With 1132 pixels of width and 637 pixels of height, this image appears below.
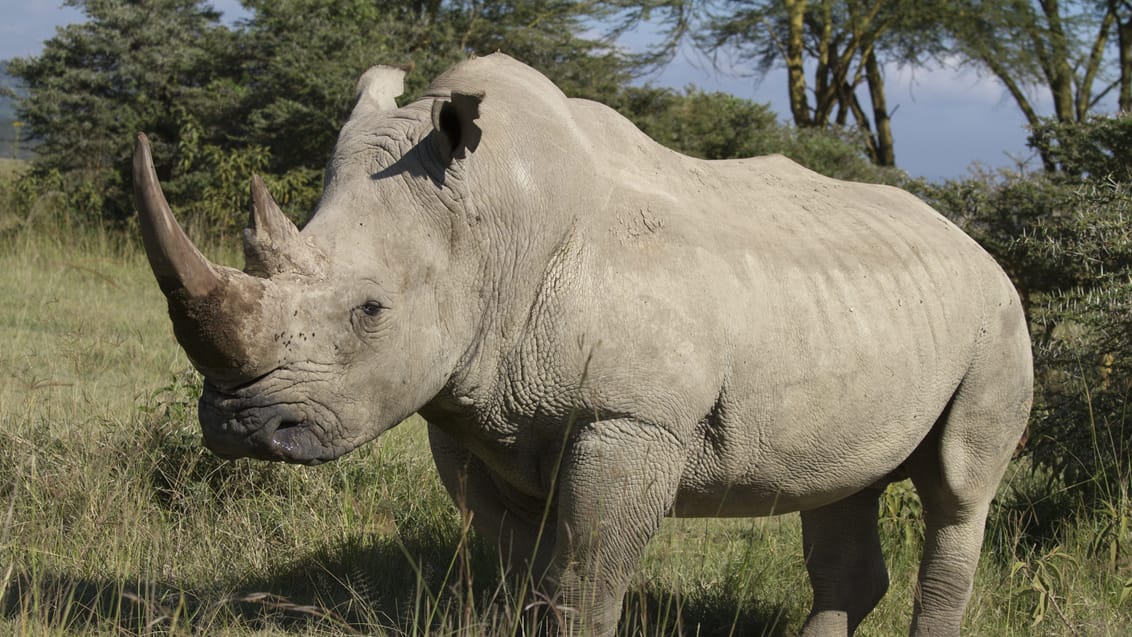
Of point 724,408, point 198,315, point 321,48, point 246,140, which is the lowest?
point 724,408

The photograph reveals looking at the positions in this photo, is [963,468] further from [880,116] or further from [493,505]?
[880,116]

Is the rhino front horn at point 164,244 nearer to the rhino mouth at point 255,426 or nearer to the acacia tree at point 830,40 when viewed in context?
the rhino mouth at point 255,426

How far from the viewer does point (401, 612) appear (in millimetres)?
4301

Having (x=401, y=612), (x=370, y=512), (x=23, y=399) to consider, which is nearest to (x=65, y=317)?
(x=23, y=399)

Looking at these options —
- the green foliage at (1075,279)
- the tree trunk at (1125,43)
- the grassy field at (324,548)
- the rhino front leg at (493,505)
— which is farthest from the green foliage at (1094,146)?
the tree trunk at (1125,43)

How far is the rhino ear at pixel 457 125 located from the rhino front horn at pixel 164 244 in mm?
686

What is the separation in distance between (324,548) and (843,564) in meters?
1.95

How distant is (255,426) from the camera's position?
288 centimetres

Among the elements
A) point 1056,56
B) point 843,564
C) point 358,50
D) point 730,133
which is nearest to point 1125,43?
point 1056,56

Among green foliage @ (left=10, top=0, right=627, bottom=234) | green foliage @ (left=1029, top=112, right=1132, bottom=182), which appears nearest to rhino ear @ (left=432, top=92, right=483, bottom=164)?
green foliage @ (left=1029, top=112, right=1132, bottom=182)

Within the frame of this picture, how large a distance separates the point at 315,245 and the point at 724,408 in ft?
4.07

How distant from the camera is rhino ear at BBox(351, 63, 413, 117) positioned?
3.50 meters

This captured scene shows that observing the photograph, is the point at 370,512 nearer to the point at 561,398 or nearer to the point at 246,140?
the point at 561,398

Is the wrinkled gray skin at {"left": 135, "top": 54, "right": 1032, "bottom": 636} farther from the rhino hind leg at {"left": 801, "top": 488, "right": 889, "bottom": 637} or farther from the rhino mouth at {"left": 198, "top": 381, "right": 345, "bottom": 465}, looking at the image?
the rhino hind leg at {"left": 801, "top": 488, "right": 889, "bottom": 637}
